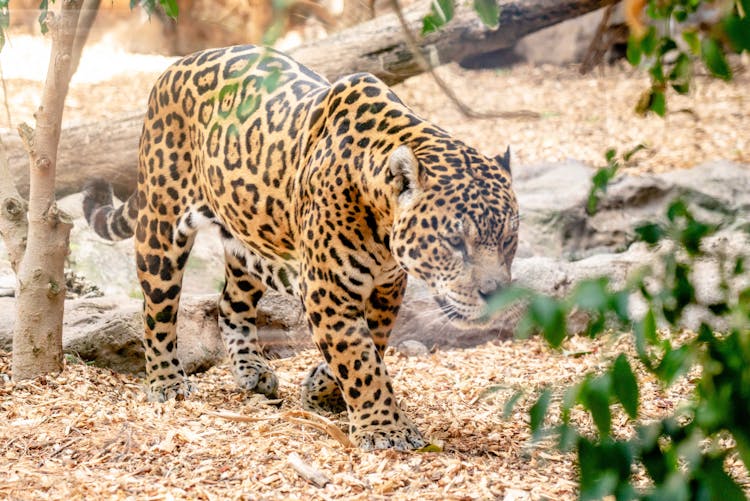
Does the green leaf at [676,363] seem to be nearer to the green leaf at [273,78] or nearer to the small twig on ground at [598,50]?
the green leaf at [273,78]

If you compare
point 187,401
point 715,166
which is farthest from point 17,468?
point 715,166

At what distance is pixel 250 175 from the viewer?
555cm

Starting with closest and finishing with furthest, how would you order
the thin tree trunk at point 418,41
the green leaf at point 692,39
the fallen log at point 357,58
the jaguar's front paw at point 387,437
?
the green leaf at point 692,39
the jaguar's front paw at point 387,437
the fallen log at point 357,58
the thin tree trunk at point 418,41

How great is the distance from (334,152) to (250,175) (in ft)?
2.56

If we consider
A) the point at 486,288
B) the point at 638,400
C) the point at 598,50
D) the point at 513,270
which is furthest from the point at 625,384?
the point at 513,270

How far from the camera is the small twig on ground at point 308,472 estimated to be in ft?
14.5

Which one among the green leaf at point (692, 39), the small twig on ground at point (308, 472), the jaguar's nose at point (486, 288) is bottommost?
the small twig on ground at point (308, 472)

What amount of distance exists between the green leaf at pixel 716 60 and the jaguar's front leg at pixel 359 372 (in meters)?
2.96

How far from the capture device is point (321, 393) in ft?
18.7

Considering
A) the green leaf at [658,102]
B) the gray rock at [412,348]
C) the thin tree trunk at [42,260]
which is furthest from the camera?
the gray rock at [412,348]

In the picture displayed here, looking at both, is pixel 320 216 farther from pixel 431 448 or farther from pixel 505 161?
pixel 431 448

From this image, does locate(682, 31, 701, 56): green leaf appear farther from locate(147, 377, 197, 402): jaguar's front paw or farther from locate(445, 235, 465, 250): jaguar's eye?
locate(147, 377, 197, 402): jaguar's front paw

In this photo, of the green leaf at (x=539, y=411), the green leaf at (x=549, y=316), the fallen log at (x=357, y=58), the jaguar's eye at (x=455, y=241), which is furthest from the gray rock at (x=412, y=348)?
the green leaf at (x=549, y=316)

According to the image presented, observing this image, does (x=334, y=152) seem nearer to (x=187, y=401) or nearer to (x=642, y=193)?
(x=187, y=401)
